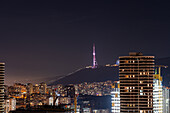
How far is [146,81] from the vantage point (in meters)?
119

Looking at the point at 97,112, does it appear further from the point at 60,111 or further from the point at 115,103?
the point at 60,111

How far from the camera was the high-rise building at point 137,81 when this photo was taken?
118375mm

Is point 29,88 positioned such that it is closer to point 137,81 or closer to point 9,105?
point 9,105

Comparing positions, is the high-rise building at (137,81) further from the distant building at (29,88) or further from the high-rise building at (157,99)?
the distant building at (29,88)

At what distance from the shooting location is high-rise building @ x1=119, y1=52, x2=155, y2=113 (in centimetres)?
11838

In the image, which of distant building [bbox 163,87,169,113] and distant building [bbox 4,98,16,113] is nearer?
distant building [bbox 4,98,16,113]

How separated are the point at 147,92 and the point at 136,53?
8708 millimetres

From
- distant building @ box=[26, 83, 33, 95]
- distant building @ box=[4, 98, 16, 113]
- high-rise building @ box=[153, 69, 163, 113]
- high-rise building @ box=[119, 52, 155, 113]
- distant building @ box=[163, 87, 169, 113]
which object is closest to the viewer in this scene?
high-rise building @ box=[119, 52, 155, 113]

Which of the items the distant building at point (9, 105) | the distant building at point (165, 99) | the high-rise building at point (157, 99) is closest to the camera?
the high-rise building at point (157, 99)

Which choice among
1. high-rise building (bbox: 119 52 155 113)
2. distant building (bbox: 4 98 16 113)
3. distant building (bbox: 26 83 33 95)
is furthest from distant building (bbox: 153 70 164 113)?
distant building (bbox: 26 83 33 95)

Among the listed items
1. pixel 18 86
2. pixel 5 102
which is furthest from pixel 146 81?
pixel 18 86

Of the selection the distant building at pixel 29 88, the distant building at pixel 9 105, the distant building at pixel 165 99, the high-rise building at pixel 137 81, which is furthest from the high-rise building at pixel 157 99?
the distant building at pixel 29 88

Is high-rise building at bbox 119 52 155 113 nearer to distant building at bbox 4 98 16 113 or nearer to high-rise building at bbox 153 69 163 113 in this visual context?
high-rise building at bbox 153 69 163 113

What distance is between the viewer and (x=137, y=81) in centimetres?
11844
